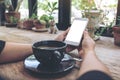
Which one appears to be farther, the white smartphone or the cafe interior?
the white smartphone

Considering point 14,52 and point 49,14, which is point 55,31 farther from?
point 14,52

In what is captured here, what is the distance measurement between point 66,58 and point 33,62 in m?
0.14

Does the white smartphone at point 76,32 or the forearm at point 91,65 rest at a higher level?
the white smartphone at point 76,32

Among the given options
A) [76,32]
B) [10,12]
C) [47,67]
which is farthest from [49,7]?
[47,67]

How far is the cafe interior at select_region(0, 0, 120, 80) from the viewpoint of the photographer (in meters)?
0.79

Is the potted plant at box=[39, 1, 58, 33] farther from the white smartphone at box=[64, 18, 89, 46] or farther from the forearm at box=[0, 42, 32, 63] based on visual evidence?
the forearm at box=[0, 42, 32, 63]

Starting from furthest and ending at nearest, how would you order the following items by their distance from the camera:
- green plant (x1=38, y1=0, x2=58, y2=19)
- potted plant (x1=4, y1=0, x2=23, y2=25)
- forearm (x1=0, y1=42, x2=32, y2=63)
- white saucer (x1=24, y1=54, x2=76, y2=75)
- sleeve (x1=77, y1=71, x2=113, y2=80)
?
1. potted plant (x1=4, y1=0, x2=23, y2=25)
2. green plant (x1=38, y1=0, x2=58, y2=19)
3. forearm (x1=0, y1=42, x2=32, y2=63)
4. white saucer (x1=24, y1=54, x2=76, y2=75)
5. sleeve (x1=77, y1=71, x2=113, y2=80)

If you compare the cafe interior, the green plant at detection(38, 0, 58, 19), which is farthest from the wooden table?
the green plant at detection(38, 0, 58, 19)

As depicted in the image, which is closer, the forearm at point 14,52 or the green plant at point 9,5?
the forearm at point 14,52

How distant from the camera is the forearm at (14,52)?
94 centimetres

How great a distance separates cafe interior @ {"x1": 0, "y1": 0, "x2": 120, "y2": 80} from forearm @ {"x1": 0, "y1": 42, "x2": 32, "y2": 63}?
0.03 m

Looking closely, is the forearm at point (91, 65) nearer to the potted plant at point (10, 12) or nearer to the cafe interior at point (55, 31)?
the cafe interior at point (55, 31)

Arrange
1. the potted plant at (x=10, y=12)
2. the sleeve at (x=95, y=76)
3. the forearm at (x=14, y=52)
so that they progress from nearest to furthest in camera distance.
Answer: the sleeve at (x=95, y=76)
the forearm at (x=14, y=52)
the potted plant at (x=10, y=12)

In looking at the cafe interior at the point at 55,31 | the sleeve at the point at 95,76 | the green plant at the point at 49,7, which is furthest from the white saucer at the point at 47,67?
the green plant at the point at 49,7
